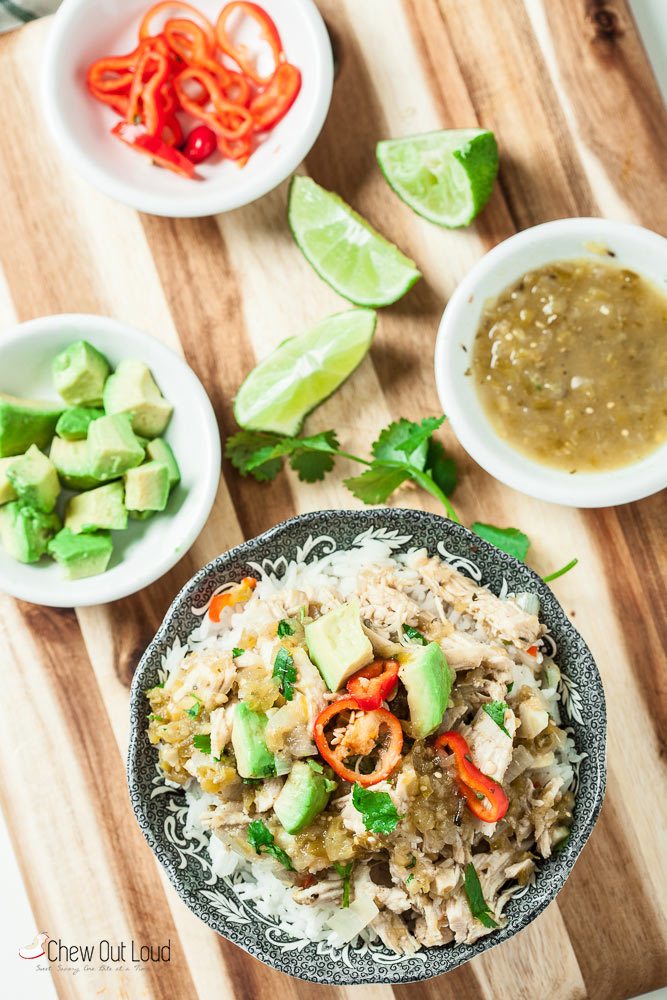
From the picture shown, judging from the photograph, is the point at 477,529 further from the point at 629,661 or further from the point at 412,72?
the point at 412,72

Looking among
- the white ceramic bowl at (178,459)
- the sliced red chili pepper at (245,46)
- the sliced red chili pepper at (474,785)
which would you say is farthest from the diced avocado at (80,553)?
the sliced red chili pepper at (245,46)

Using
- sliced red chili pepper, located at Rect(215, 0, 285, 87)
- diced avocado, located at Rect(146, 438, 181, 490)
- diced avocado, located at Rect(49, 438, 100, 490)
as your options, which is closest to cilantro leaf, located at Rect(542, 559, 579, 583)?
diced avocado, located at Rect(146, 438, 181, 490)

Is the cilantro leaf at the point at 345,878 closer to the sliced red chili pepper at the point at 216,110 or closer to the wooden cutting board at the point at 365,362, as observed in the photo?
the wooden cutting board at the point at 365,362

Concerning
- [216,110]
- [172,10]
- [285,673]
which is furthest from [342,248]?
[285,673]

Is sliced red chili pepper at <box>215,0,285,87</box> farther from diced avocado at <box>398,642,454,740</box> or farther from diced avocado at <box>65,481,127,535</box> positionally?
diced avocado at <box>398,642,454,740</box>

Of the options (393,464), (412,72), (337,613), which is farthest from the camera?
(412,72)

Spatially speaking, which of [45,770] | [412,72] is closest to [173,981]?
[45,770]
